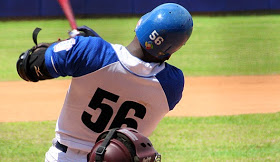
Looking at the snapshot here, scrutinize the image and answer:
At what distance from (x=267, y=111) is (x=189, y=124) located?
1.47 meters

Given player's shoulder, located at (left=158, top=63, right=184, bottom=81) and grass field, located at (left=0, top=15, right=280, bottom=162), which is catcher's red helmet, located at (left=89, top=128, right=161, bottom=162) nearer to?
player's shoulder, located at (left=158, top=63, right=184, bottom=81)

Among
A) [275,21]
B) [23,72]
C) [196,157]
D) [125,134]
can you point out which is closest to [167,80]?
[23,72]

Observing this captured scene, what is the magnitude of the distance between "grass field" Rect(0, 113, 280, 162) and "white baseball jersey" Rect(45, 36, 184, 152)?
9.72 feet

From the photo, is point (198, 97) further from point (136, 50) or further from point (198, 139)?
point (136, 50)

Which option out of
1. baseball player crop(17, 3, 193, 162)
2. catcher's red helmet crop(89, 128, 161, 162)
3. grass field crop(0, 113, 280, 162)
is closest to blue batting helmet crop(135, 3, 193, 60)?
baseball player crop(17, 3, 193, 162)

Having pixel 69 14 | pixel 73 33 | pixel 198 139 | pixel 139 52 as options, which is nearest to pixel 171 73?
pixel 139 52

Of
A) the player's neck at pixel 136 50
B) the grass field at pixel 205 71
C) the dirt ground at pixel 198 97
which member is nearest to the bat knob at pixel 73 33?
the player's neck at pixel 136 50

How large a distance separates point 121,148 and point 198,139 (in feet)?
16.3

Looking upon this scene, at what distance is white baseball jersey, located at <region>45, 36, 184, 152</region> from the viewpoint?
8.87 feet

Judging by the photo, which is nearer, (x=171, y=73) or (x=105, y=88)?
(x=105, y=88)

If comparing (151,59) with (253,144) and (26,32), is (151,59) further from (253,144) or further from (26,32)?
A: (26,32)

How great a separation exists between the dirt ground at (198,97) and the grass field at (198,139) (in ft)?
1.59

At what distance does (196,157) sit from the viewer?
5.93 meters

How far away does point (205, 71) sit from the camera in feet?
38.3
